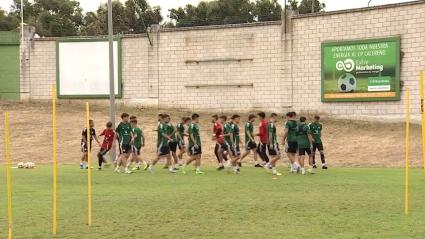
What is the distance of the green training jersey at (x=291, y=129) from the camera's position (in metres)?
19.5

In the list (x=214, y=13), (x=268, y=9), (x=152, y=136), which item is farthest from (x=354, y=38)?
(x=214, y=13)

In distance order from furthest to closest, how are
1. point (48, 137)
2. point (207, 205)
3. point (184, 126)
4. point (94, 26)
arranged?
point (94, 26), point (48, 137), point (184, 126), point (207, 205)

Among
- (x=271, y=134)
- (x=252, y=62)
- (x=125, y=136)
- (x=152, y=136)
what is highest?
(x=252, y=62)

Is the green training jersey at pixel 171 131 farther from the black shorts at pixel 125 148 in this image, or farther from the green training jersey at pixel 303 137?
the green training jersey at pixel 303 137

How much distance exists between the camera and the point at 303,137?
2008 centimetres

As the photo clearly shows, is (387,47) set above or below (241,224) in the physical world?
above

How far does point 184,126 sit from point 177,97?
16377mm

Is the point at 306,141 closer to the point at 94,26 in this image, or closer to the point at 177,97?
the point at 177,97

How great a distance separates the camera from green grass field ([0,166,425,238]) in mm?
9820

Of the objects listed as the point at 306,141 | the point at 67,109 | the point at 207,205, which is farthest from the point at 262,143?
the point at 67,109

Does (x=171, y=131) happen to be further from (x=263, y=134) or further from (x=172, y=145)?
(x=263, y=134)

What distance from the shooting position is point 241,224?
10.4 meters

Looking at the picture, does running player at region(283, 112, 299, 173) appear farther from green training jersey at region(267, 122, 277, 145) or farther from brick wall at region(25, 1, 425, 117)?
brick wall at region(25, 1, 425, 117)

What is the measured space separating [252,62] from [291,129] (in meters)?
17.7
